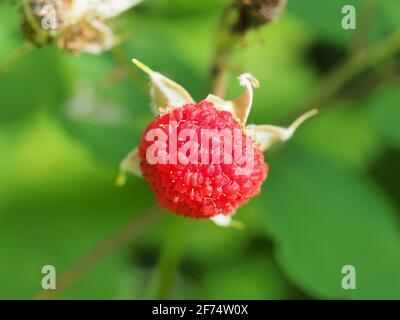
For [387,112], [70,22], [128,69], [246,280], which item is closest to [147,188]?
[246,280]

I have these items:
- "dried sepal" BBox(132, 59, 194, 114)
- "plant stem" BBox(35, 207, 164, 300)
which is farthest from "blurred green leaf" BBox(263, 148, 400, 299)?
"dried sepal" BBox(132, 59, 194, 114)

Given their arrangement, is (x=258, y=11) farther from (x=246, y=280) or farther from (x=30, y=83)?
(x=246, y=280)

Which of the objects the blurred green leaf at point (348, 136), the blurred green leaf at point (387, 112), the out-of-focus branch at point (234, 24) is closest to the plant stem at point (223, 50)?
the out-of-focus branch at point (234, 24)

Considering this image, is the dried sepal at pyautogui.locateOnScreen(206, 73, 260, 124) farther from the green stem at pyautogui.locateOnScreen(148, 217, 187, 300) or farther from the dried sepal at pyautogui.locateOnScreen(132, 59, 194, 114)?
the green stem at pyautogui.locateOnScreen(148, 217, 187, 300)

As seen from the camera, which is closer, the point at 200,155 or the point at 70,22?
the point at 200,155
